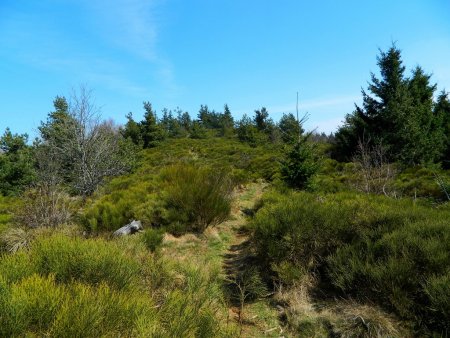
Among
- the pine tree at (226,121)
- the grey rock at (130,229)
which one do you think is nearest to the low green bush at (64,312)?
the grey rock at (130,229)

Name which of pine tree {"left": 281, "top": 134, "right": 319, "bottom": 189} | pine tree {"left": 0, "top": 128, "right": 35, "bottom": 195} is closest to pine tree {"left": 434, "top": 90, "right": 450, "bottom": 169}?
pine tree {"left": 281, "top": 134, "right": 319, "bottom": 189}

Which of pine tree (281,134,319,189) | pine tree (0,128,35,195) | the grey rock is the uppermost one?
pine tree (0,128,35,195)

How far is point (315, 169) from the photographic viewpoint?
1105cm

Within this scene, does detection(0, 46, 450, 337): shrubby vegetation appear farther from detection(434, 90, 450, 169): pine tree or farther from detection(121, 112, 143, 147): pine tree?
detection(121, 112, 143, 147): pine tree

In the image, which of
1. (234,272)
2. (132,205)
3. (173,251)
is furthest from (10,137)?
(234,272)

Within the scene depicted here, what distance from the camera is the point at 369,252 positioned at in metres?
4.38

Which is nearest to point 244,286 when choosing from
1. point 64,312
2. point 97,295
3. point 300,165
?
point 97,295

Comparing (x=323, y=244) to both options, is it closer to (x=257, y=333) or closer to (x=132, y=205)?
(x=257, y=333)

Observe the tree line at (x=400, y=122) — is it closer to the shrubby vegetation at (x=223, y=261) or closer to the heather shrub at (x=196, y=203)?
the shrubby vegetation at (x=223, y=261)

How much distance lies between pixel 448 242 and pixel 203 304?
3.01 meters

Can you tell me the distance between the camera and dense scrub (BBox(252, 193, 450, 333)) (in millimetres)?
3568

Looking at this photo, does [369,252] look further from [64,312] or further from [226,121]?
[226,121]

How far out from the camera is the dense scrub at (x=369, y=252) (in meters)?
3.57

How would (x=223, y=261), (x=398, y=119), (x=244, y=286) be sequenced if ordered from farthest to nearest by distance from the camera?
(x=398, y=119), (x=223, y=261), (x=244, y=286)
